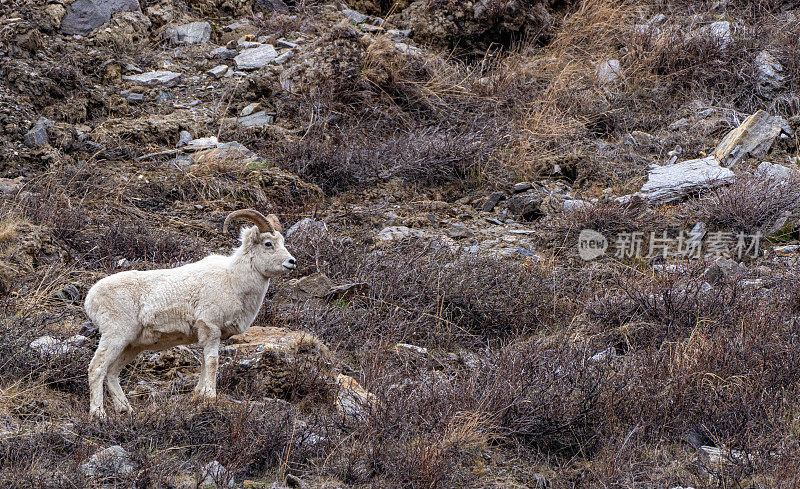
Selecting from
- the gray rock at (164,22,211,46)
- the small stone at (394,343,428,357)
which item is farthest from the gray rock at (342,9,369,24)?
the small stone at (394,343,428,357)

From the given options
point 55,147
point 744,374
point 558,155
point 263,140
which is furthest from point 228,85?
point 744,374

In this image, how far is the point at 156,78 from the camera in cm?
1064

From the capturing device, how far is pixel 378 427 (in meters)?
4.65

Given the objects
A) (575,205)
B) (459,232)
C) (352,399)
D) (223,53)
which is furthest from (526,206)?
(223,53)

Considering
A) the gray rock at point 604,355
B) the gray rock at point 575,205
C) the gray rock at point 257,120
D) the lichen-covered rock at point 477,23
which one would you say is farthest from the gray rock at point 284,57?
the gray rock at point 604,355

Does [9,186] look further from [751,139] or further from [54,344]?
[751,139]

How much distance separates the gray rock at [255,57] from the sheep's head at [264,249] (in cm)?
625

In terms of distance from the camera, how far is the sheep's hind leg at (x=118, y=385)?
15.7ft

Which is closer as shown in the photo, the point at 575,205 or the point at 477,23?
the point at 575,205

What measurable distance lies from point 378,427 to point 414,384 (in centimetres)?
62

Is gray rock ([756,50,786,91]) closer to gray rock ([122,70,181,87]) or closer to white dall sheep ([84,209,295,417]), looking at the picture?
gray rock ([122,70,181,87])

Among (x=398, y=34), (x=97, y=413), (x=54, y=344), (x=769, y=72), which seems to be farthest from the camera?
(x=398, y=34)

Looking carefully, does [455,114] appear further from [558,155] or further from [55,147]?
[55,147]

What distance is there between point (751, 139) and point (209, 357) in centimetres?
716
